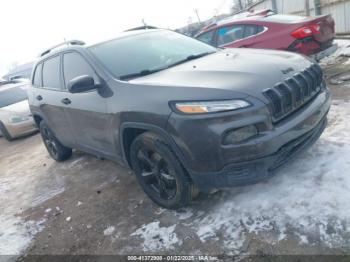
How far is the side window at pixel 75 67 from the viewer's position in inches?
163

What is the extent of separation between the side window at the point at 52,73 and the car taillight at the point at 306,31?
13.9 feet

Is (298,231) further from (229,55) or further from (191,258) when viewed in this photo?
(229,55)

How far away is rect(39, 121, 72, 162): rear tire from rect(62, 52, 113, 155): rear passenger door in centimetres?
124

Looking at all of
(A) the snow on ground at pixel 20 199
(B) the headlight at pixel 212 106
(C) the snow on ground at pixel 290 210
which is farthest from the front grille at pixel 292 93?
(A) the snow on ground at pixel 20 199

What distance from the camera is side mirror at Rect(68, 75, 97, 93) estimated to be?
3.68 metres

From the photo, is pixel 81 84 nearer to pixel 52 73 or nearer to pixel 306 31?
pixel 52 73

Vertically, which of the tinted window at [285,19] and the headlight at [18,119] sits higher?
the tinted window at [285,19]

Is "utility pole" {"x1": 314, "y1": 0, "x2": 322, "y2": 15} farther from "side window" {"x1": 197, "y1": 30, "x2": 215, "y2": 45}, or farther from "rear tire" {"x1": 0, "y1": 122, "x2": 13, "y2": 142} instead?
"rear tire" {"x1": 0, "y1": 122, "x2": 13, "y2": 142}

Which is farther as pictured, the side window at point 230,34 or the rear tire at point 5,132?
the rear tire at point 5,132

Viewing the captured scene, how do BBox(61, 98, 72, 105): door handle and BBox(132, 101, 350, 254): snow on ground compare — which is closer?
BBox(132, 101, 350, 254): snow on ground

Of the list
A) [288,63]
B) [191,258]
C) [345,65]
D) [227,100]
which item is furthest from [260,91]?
[345,65]

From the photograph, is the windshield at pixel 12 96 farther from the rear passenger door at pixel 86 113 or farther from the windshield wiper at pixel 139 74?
the windshield wiper at pixel 139 74

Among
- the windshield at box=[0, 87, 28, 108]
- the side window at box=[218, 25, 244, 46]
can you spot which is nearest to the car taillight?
the side window at box=[218, 25, 244, 46]

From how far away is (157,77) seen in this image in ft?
11.6
